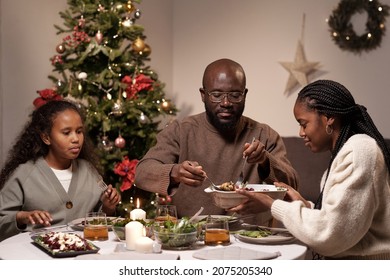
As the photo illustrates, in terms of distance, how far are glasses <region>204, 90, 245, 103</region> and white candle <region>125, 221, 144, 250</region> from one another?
3.02ft

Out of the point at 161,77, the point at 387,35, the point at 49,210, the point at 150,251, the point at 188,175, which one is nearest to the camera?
the point at 150,251

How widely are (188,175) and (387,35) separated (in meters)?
2.85

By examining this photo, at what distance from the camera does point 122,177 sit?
12.7 ft

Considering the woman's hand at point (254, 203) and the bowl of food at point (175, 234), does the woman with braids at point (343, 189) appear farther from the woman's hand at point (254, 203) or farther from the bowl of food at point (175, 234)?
the bowl of food at point (175, 234)

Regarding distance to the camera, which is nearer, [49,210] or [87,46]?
[49,210]

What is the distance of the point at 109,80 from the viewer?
381 cm

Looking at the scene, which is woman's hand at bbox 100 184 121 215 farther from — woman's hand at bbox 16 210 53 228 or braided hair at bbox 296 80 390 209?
braided hair at bbox 296 80 390 209

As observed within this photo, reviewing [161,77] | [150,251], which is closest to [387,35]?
[161,77]

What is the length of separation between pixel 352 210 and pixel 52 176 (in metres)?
1.33

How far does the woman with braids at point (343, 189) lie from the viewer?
1792mm

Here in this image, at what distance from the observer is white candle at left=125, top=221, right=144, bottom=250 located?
188 centimetres

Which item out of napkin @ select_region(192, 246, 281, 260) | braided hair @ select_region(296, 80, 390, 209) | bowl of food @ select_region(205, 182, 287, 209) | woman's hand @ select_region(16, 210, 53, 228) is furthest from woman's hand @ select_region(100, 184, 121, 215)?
braided hair @ select_region(296, 80, 390, 209)

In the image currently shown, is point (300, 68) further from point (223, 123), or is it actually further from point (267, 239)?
point (267, 239)
